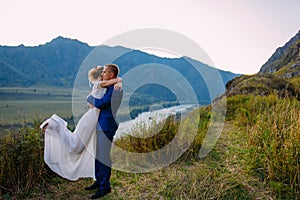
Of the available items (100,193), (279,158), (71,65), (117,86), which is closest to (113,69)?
(117,86)

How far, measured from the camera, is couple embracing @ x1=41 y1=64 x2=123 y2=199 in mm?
3520

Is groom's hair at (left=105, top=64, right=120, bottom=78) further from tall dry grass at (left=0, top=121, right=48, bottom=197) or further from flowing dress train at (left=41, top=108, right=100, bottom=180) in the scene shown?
tall dry grass at (left=0, top=121, right=48, bottom=197)

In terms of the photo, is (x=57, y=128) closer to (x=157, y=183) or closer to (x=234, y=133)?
(x=157, y=183)

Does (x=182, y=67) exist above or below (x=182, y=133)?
above

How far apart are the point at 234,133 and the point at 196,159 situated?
2.76 m

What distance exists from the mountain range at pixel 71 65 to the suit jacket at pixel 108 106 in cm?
77

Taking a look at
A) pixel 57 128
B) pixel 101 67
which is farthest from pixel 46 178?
pixel 101 67

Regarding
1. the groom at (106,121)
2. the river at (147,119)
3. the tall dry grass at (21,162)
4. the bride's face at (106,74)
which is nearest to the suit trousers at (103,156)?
the groom at (106,121)

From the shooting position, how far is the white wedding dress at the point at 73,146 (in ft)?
12.0

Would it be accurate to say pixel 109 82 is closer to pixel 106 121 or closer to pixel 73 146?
pixel 106 121

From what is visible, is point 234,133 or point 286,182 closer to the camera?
point 286,182

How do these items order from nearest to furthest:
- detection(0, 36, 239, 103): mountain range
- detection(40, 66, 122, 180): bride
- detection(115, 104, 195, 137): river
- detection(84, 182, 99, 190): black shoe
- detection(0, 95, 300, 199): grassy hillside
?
detection(0, 95, 300, 199): grassy hillside → detection(40, 66, 122, 180): bride → detection(84, 182, 99, 190): black shoe → detection(0, 36, 239, 103): mountain range → detection(115, 104, 195, 137): river

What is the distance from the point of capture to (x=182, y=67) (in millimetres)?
4934

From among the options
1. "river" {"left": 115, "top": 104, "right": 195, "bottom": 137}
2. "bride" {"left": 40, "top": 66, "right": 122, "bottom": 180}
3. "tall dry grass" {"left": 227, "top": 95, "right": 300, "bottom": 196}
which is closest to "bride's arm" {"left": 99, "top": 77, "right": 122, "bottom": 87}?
"bride" {"left": 40, "top": 66, "right": 122, "bottom": 180}
